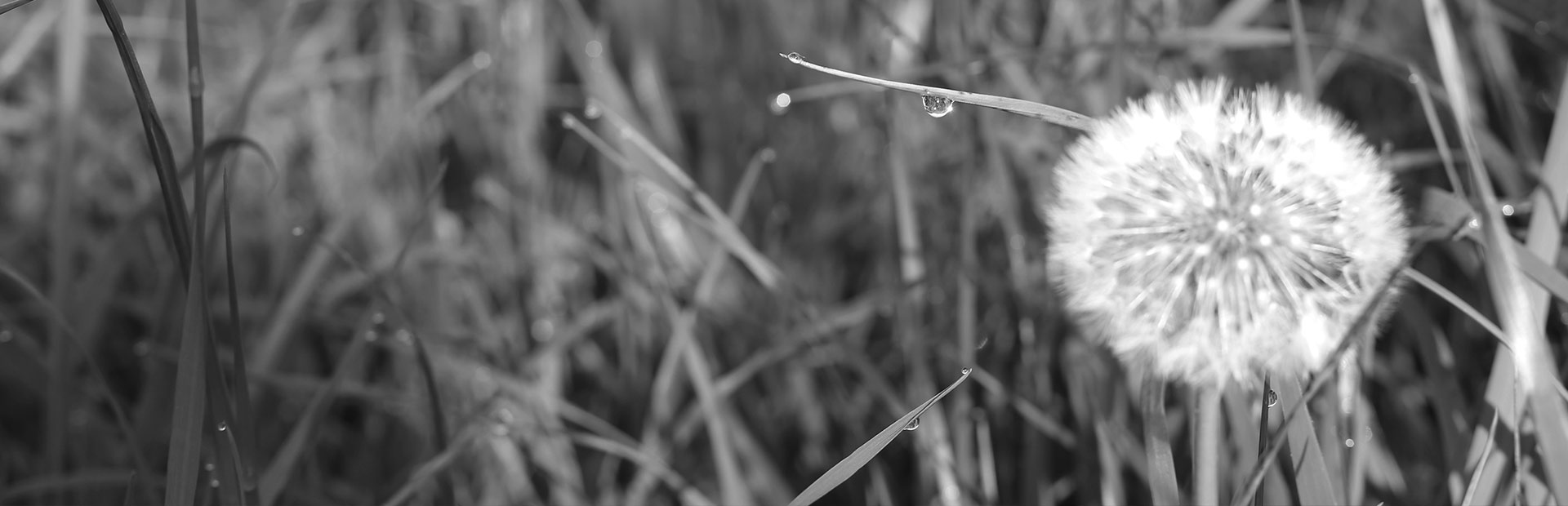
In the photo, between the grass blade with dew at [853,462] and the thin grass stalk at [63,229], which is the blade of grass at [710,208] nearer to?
the grass blade with dew at [853,462]

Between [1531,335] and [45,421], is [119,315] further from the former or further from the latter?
[1531,335]

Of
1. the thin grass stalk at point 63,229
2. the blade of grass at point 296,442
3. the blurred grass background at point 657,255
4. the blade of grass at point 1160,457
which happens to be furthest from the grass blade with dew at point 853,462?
the thin grass stalk at point 63,229

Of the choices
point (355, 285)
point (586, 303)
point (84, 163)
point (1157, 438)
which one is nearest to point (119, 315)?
point (84, 163)

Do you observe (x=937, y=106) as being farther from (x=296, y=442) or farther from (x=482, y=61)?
(x=482, y=61)

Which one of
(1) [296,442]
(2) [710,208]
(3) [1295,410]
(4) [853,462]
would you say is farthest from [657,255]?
(3) [1295,410]

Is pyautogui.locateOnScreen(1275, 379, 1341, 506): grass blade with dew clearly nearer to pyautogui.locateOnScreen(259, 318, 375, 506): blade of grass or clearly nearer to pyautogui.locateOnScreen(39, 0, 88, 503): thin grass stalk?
pyautogui.locateOnScreen(259, 318, 375, 506): blade of grass
